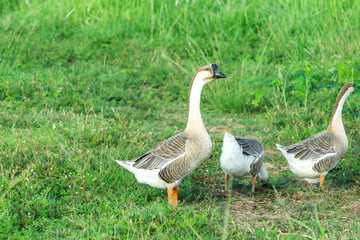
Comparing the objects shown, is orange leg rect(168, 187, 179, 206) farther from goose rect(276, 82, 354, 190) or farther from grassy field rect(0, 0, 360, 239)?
goose rect(276, 82, 354, 190)

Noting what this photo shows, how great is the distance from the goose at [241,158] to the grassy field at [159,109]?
27 centimetres

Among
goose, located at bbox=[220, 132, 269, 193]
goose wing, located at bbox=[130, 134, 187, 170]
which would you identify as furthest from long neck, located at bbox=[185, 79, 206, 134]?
goose, located at bbox=[220, 132, 269, 193]

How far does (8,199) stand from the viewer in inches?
171

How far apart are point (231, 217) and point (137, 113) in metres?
3.43

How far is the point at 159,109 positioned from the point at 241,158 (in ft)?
11.0

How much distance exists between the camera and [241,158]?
5.08 m

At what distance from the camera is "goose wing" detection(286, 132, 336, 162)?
17.1 ft

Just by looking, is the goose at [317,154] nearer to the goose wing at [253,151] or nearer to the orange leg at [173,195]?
the goose wing at [253,151]

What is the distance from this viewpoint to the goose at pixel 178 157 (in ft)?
15.4

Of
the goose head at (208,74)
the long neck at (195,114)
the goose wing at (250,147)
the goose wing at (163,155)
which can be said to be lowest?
the goose wing at (250,147)

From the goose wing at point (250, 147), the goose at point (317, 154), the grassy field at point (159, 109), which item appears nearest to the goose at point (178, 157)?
the grassy field at point (159, 109)

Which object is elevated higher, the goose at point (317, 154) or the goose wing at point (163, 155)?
the goose wing at point (163, 155)

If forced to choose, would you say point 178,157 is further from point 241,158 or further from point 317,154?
point 317,154

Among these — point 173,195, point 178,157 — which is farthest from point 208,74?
point 173,195
